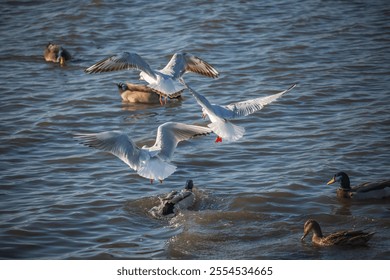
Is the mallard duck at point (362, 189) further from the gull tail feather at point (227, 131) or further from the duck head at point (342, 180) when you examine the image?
the gull tail feather at point (227, 131)

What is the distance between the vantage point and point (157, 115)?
13.8 m

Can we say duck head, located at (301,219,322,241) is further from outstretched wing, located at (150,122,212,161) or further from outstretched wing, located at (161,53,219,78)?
outstretched wing, located at (161,53,219,78)

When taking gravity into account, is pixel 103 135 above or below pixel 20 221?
above

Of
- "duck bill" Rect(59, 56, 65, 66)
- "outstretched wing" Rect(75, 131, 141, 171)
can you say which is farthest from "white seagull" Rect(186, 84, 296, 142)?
"duck bill" Rect(59, 56, 65, 66)

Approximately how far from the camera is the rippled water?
902 cm

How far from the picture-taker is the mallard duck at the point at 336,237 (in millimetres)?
8359

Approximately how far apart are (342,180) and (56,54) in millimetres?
8628

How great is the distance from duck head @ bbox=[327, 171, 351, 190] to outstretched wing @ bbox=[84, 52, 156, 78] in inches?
126

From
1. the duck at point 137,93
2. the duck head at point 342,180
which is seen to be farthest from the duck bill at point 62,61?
the duck head at point 342,180

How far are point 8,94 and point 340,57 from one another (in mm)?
6885

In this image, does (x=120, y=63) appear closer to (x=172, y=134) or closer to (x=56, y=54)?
(x=172, y=134)

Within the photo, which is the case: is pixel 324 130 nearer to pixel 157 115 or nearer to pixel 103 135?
pixel 157 115

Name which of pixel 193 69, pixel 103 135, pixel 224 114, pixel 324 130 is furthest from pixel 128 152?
pixel 324 130

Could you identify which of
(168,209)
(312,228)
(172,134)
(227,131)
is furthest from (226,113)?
(312,228)
